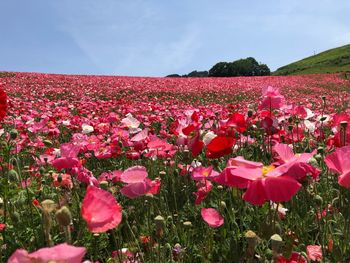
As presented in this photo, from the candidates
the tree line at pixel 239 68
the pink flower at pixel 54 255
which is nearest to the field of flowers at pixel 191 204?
the pink flower at pixel 54 255

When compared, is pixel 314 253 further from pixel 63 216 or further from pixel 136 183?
pixel 63 216

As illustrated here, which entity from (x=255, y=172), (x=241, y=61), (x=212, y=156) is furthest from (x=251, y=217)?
(x=241, y=61)

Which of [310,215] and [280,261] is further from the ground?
[280,261]

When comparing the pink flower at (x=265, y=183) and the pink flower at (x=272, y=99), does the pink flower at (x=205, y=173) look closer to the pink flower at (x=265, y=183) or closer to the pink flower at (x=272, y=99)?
the pink flower at (x=272, y=99)

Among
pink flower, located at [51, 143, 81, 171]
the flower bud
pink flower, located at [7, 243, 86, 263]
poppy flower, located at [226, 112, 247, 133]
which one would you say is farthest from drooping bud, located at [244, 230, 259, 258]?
poppy flower, located at [226, 112, 247, 133]

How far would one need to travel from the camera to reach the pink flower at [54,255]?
0.67 meters

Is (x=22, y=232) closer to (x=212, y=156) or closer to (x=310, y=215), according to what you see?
(x=212, y=156)

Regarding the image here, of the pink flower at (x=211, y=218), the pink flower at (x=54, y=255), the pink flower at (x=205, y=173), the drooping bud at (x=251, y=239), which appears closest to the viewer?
the pink flower at (x=54, y=255)

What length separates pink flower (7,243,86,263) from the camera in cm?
67

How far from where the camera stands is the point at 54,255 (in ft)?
2.26

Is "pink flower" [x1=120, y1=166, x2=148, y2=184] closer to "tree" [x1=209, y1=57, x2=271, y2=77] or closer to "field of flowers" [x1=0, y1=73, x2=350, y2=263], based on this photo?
"field of flowers" [x1=0, y1=73, x2=350, y2=263]

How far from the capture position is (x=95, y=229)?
0.90m

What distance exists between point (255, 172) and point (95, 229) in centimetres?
50

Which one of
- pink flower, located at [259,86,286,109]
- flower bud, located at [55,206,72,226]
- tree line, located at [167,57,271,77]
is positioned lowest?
tree line, located at [167,57,271,77]
